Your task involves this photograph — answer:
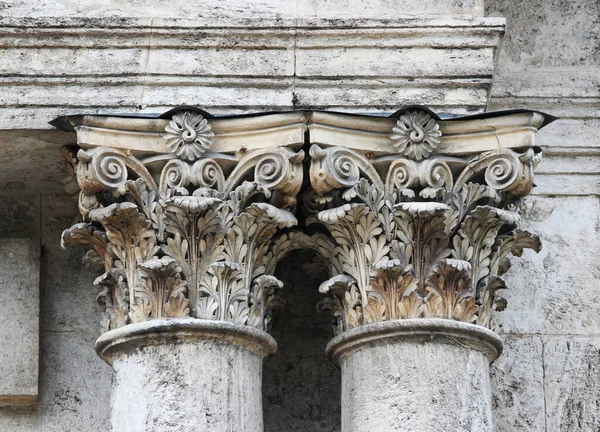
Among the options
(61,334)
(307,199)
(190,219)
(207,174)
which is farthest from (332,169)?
(61,334)

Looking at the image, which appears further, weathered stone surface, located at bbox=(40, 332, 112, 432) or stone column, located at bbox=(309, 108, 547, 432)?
weathered stone surface, located at bbox=(40, 332, 112, 432)

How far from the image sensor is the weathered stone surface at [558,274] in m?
7.11

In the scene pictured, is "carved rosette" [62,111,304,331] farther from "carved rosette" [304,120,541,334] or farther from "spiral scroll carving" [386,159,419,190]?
"spiral scroll carving" [386,159,419,190]

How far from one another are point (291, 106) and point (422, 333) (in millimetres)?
1113

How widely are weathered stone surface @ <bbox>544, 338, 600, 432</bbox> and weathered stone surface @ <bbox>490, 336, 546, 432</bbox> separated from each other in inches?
1.5

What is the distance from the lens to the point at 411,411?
19.4ft

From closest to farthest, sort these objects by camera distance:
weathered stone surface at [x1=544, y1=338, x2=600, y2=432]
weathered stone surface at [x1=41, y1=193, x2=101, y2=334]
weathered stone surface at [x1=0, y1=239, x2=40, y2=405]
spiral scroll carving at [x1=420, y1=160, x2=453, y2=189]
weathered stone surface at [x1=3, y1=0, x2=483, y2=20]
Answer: spiral scroll carving at [x1=420, y1=160, x2=453, y2=189]
weathered stone surface at [x1=3, y1=0, x2=483, y2=20]
weathered stone surface at [x1=0, y1=239, x2=40, y2=405]
weathered stone surface at [x1=544, y1=338, x2=600, y2=432]
weathered stone surface at [x1=41, y1=193, x2=101, y2=334]

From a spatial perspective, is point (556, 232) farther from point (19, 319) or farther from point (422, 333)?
point (19, 319)

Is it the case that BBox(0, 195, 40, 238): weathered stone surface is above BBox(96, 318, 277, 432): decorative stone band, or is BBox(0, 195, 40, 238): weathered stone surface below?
above

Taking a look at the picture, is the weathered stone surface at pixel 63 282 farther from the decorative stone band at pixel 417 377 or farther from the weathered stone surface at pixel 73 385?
the decorative stone band at pixel 417 377

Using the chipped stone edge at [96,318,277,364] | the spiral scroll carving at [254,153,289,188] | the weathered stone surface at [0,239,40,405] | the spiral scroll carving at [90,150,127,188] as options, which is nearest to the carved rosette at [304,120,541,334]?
the spiral scroll carving at [254,153,289,188]

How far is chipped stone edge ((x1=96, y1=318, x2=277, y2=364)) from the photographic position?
19.6 feet

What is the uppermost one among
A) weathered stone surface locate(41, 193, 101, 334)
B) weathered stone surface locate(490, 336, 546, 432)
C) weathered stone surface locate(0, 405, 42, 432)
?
weathered stone surface locate(41, 193, 101, 334)

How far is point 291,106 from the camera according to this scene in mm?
6367
